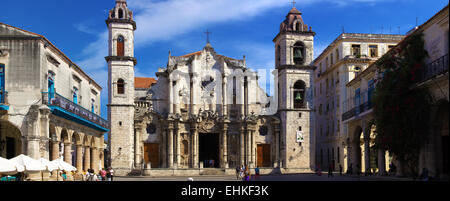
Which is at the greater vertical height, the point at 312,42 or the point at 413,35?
the point at 312,42

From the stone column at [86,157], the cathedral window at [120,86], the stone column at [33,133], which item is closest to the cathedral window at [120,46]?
the cathedral window at [120,86]

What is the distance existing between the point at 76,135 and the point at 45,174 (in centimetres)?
748

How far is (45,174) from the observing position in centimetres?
2806

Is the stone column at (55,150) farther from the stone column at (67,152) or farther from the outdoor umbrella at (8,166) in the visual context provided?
the outdoor umbrella at (8,166)

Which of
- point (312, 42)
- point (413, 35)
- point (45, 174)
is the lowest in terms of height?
point (45, 174)

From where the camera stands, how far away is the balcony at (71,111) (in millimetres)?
28864

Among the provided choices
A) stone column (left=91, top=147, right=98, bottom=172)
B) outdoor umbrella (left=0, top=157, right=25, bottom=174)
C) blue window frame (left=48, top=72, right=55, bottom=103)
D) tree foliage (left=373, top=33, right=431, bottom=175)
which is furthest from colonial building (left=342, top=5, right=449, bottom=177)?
stone column (left=91, top=147, right=98, bottom=172)

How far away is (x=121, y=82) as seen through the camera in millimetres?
45719

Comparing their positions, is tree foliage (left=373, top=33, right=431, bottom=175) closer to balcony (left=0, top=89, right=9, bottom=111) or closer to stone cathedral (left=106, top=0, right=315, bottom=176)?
balcony (left=0, top=89, right=9, bottom=111)

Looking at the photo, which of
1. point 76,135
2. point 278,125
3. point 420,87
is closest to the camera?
point 420,87
